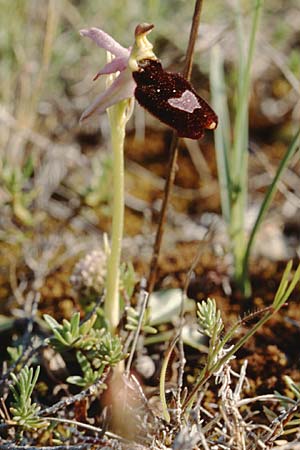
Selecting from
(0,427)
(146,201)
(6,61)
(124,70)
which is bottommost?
(0,427)

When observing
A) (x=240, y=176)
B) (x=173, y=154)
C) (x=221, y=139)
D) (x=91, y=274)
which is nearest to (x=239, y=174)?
(x=240, y=176)

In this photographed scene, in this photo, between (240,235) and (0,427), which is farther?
(240,235)

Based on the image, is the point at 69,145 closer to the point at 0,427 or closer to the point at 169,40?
the point at 169,40

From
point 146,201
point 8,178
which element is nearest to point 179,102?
point 8,178

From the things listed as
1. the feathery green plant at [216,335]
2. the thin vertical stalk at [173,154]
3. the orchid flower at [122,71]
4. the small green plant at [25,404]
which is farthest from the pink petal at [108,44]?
the small green plant at [25,404]

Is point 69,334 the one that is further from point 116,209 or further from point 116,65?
point 116,65

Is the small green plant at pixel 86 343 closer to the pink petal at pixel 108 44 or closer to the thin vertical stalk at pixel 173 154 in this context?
the thin vertical stalk at pixel 173 154
